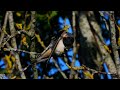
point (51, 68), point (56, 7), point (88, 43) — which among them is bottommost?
point (51, 68)

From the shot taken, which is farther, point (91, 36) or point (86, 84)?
point (91, 36)

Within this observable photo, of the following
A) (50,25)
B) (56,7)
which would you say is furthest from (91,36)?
(56,7)

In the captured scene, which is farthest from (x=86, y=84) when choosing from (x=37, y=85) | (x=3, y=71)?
(x=3, y=71)

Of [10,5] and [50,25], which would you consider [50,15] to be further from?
[10,5]

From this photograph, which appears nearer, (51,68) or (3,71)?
(3,71)

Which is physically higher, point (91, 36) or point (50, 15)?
point (50, 15)

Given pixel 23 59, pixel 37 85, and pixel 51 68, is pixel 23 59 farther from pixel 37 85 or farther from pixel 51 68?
pixel 37 85

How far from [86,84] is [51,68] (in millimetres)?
4611

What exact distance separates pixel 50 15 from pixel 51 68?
84cm

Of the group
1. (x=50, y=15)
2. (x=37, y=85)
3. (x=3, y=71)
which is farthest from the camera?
(x=50, y=15)

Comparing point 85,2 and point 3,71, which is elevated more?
point 85,2

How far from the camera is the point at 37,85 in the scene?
893mm

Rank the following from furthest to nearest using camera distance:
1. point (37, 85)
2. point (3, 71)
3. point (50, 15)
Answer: point (50, 15) → point (3, 71) → point (37, 85)

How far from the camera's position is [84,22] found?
555 centimetres
